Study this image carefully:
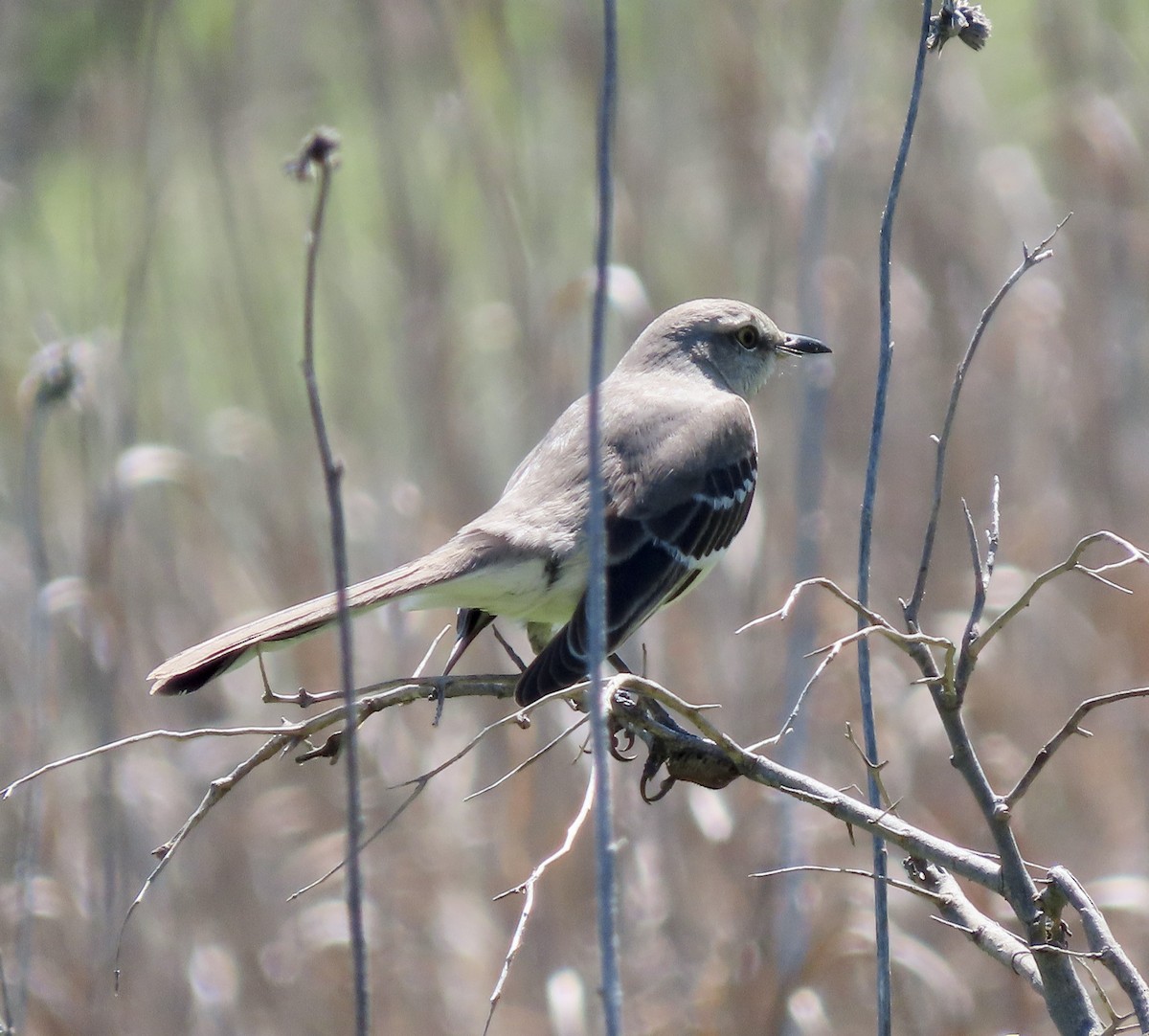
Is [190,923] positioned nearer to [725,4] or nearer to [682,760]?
[682,760]

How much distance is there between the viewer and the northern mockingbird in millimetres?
2482

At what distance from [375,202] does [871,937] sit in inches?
114

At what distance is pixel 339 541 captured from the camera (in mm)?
964

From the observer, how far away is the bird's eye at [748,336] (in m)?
3.52

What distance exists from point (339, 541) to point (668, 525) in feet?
6.63

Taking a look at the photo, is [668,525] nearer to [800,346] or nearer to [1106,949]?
[800,346]

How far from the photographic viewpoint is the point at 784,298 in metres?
4.14

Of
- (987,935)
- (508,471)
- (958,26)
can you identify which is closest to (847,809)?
(987,935)

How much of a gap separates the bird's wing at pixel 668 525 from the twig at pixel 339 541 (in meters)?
1.45

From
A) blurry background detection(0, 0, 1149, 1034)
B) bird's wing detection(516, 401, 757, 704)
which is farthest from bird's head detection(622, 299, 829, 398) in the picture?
bird's wing detection(516, 401, 757, 704)

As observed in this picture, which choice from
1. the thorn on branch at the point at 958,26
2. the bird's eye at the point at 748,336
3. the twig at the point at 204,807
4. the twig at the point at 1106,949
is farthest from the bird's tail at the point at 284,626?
the bird's eye at the point at 748,336

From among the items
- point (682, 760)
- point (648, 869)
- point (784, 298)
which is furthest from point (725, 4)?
point (682, 760)

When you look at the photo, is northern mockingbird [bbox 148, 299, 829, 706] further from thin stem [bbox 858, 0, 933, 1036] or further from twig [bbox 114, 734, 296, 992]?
thin stem [bbox 858, 0, 933, 1036]

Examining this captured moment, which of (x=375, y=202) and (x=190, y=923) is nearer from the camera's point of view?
(x=190, y=923)
